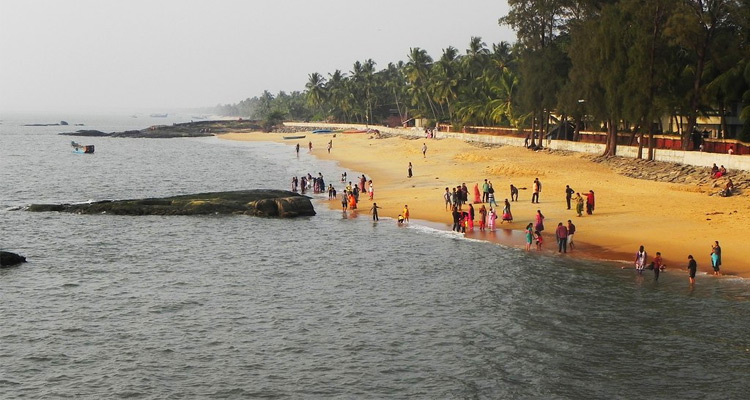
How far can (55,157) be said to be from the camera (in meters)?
115

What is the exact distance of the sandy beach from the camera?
33469 millimetres

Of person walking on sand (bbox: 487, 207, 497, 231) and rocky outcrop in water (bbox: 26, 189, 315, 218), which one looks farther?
rocky outcrop in water (bbox: 26, 189, 315, 218)

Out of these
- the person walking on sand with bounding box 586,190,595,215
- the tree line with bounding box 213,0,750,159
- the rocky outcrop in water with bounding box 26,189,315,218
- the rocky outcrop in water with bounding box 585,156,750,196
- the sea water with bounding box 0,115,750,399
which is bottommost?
the sea water with bounding box 0,115,750,399

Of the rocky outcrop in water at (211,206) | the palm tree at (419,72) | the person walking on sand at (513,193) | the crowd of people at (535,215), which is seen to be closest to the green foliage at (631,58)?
the crowd of people at (535,215)

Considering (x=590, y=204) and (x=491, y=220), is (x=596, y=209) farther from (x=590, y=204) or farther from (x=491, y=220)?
(x=491, y=220)

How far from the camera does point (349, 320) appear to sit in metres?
25.4

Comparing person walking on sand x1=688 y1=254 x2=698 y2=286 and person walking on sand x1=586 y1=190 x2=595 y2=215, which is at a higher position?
person walking on sand x1=586 y1=190 x2=595 y2=215

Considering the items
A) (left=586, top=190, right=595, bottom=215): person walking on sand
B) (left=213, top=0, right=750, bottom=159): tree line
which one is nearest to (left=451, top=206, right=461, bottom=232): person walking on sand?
(left=586, top=190, right=595, bottom=215): person walking on sand

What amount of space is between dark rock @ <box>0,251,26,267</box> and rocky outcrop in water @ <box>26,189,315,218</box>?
46.0 feet

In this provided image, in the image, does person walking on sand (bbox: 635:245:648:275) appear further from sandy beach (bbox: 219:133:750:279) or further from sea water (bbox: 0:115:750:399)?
sandy beach (bbox: 219:133:750:279)

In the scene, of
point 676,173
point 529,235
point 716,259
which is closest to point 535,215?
point 529,235

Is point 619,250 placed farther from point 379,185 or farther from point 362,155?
point 362,155

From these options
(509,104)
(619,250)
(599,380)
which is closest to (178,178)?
(509,104)

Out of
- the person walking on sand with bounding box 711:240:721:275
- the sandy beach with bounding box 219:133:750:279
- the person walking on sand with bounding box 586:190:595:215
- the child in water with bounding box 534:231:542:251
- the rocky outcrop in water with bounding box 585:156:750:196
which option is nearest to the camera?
the person walking on sand with bounding box 711:240:721:275
